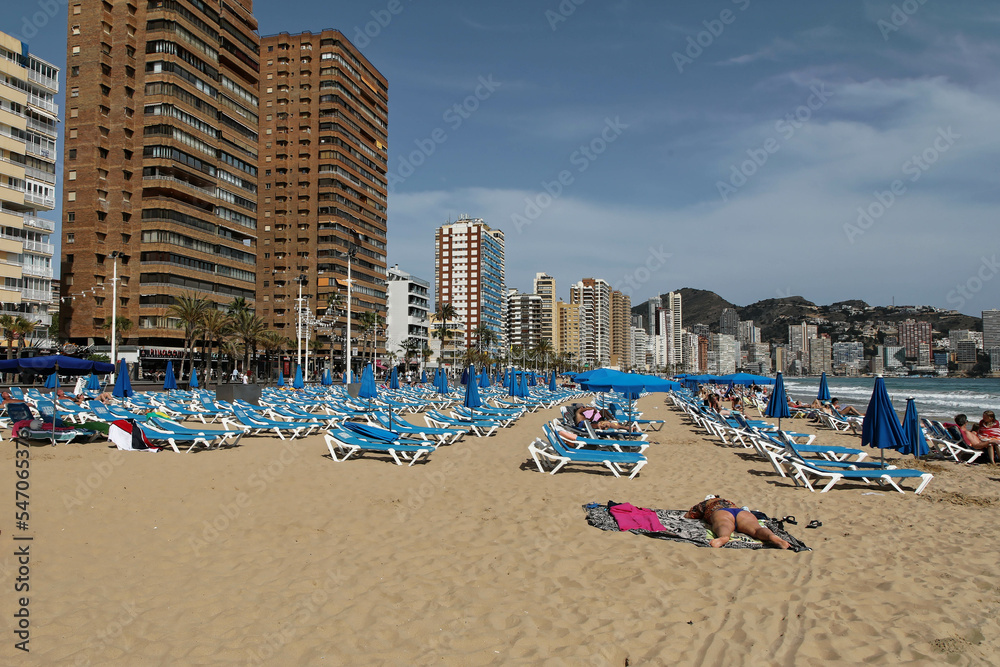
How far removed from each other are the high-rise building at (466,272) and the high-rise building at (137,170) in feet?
222

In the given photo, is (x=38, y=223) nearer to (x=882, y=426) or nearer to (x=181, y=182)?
(x=181, y=182)

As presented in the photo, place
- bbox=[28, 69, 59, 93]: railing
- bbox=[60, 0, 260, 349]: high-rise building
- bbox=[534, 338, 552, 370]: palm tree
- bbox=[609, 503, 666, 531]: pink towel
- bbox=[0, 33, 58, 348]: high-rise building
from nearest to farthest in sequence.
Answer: bbox=[609, 503, 666, 531]: pink towel < bbox=[0, 33, 58, 348]: high-rise building < bbox=[28, 69, 59, 93]: railing < bbox=[60, 0, 260, 349]: high-rise building < bbox=[534, 338, 552, 370]: palm tree

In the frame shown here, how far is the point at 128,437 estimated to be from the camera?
38.2 ft

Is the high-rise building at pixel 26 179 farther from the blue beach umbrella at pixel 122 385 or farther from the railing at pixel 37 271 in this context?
the blue beach umbrella at pixel 122 385

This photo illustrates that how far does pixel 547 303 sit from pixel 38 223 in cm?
13860

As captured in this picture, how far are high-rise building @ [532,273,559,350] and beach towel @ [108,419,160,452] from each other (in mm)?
148414

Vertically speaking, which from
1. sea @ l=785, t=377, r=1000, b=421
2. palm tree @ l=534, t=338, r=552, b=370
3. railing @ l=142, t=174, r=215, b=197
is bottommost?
sea @ l=785, t=377, r=1000, b=421

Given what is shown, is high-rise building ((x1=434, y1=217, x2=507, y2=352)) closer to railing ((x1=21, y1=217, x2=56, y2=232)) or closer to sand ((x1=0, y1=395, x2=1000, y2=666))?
railing ((x1=21, y1=217, x2=56, y2=232))

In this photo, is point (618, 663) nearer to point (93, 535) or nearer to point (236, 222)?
point (93, 535)

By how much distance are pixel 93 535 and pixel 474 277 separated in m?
119

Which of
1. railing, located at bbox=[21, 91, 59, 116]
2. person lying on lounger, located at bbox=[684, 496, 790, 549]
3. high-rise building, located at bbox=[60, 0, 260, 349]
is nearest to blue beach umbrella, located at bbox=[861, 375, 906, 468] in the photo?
person lying on lounger, located at bbox=[684, 496, 790, 549]

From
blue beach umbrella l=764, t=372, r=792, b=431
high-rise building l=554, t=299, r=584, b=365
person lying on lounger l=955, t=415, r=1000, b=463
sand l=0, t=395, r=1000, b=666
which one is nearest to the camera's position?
sand l=0, t=395, r=1000, b=666

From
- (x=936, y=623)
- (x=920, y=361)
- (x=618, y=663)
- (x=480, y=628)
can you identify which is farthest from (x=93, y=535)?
(x=920, y=361)

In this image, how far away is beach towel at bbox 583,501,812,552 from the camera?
5902 millimetres
